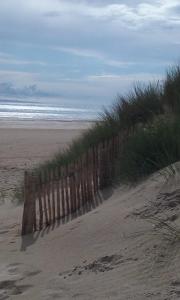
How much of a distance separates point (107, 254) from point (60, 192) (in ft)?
8.63

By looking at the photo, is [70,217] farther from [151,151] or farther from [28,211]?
[151,151]

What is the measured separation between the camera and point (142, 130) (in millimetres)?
9477

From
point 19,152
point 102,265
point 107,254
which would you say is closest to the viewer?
point 102,265

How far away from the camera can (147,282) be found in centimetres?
539

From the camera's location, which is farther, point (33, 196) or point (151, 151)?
point (151, 151)

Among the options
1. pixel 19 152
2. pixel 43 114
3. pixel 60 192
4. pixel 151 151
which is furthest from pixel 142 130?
pixel 43 114

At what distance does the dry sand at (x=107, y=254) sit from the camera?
549cm

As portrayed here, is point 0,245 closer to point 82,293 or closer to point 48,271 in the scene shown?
point 48,271

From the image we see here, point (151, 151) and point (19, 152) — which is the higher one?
point (19, 152)

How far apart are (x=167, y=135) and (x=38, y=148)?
17.3 meters

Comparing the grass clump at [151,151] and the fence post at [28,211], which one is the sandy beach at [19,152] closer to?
the fence post at [28,211]

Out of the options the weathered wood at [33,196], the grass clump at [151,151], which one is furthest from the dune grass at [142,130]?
the weathered wood at [33,196]

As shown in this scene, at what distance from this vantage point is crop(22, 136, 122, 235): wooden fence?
8602mm

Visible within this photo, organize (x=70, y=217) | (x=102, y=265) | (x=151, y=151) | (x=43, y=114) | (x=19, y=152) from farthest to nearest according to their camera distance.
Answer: (x=43, y=114) → (x=19, y=152) → (x=151, y=151) → (x=70, y=217) → (x=102, y=265)
